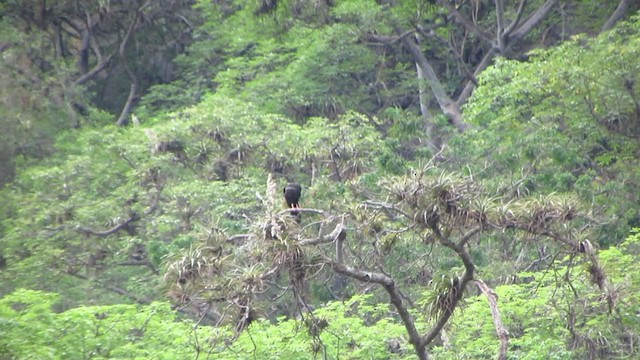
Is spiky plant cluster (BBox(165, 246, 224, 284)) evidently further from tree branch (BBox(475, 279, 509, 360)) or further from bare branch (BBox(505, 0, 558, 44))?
bare branch (BBox(505, 0, 558, 44))

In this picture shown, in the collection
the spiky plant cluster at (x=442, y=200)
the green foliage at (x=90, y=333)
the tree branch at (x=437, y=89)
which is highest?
the tree branch at (x=437, y=89)

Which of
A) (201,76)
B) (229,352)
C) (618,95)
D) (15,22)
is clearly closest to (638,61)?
(618,95)

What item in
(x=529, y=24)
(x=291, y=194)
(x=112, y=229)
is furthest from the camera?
(x=529, y=24)

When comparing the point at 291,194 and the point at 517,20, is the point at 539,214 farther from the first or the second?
the point at 517,20

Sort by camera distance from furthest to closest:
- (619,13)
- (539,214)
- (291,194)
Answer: (619,13) < (291,194) < (539,214)

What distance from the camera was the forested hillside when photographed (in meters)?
7.54

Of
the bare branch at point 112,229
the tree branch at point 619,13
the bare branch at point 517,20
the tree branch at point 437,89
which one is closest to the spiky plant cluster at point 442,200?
the bare branch at point 112,229

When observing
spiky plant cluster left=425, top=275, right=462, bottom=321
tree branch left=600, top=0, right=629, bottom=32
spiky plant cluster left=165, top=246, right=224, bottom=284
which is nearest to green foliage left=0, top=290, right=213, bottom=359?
spiky plant cluster left=165, top=246, right=224, bottom=284

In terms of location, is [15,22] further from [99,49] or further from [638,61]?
[638,61]

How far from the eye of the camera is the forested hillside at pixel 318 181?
24.7ft

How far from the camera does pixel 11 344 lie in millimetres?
9859

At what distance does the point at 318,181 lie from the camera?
46.9ft

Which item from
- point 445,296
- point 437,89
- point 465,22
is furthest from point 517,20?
point 445,296

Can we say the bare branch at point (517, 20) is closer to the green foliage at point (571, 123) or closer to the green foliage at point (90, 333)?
the green foliage at point (571, 123)
